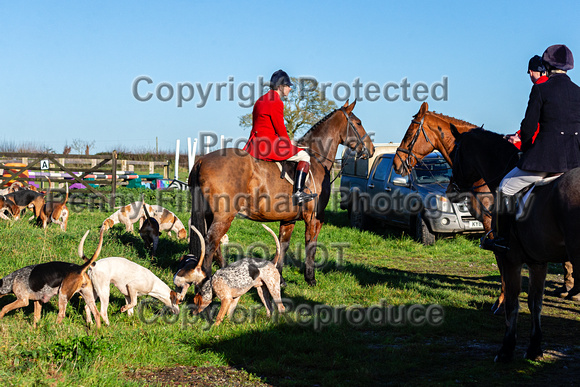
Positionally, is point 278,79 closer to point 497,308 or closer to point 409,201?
point 497,308

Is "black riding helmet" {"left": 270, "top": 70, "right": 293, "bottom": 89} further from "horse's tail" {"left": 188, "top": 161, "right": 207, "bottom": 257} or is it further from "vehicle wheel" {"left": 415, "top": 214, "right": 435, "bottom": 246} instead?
"vehicle wheel" {"left": 415, "top": 214, "right": 435, "bottom": 246}

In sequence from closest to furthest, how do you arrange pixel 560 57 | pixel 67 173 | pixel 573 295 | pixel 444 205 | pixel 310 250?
pixel 560 57 → pixel 573 295 → pixel 310 250 → pixel 444 205 → pixel 67 173

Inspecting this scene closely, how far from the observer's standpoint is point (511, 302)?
5.46m

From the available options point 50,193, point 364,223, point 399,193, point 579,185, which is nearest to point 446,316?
point 579,185

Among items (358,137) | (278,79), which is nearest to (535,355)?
(278,79)

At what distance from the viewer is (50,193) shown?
20547mm

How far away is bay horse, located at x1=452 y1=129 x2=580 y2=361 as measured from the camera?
14.7ft

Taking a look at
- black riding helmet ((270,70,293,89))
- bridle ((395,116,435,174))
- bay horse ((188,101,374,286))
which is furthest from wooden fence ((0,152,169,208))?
bridle ((395,116,435,174))

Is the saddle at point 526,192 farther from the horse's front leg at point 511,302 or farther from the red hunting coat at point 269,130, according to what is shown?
the red hunting coat at point 269,130

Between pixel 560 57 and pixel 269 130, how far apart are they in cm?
409

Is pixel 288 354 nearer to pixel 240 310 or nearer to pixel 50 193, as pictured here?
pixel 240 310

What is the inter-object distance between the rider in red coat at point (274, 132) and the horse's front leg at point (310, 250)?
899mm

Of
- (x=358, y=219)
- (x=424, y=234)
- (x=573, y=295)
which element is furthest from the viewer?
(x=358, y=219)

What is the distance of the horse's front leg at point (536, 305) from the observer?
5184mm
